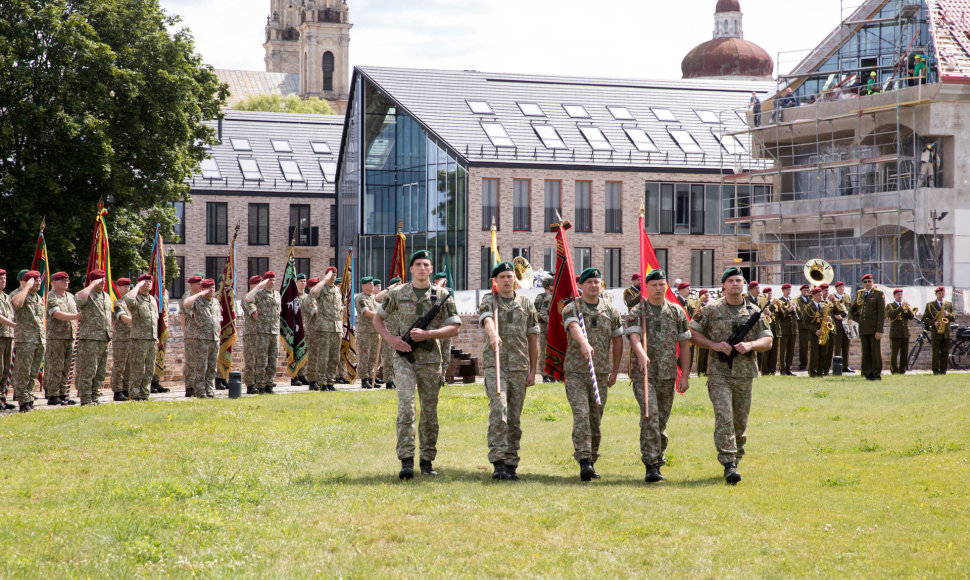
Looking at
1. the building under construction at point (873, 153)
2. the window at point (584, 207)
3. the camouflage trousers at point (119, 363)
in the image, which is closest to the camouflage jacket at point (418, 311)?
the camouflage trousers at point (119, 363)

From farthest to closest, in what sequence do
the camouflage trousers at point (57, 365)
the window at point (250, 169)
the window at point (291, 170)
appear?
the window at point (291, 170) < the window at point (250, 169) < the camouflage trousers at point (57, 365)

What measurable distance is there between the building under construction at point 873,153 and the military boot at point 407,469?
30246 mm

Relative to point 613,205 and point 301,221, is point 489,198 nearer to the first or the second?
point 613,205

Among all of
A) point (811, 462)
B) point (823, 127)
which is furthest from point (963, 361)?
point (811, 462)

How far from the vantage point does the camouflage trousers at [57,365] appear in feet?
62.1

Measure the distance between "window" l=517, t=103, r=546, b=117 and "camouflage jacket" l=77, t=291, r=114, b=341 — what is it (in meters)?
31.8

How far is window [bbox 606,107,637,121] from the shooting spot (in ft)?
166

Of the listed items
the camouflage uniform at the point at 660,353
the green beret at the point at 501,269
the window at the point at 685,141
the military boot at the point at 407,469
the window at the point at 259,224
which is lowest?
the military boot at the point at 407,469

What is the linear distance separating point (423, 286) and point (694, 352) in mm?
17578

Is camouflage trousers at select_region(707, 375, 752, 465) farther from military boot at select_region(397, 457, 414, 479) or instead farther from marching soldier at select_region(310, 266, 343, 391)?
marching soldier at select_region(310, 266, 343, 391)

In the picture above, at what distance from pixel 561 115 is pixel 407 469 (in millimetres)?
39783

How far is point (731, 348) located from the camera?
1184cm

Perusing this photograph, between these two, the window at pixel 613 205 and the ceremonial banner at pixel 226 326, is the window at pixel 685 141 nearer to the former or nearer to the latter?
the window at pixel 613 205

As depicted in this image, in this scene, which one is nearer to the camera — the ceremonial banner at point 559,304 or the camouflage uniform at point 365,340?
the ceremonial banner at point 559,304
